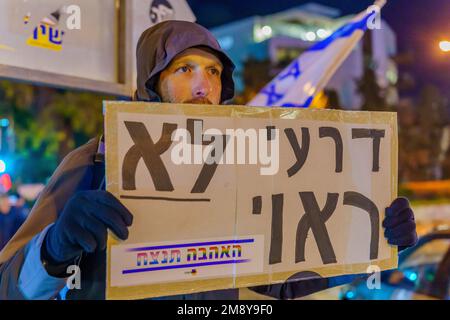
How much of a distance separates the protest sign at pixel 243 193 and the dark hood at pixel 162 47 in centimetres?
41

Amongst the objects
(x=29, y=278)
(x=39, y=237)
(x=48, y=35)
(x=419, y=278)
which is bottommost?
(x=419, y=278)

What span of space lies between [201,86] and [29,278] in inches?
36.3

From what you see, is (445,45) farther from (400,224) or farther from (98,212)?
(98,212)

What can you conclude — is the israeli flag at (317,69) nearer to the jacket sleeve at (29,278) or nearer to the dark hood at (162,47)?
the dark hood at (162,47)

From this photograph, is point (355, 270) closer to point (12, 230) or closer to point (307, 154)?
point (307, 154)

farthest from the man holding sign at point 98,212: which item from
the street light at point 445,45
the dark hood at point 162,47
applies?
the street light at point 445,45

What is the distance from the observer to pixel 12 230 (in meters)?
7.87

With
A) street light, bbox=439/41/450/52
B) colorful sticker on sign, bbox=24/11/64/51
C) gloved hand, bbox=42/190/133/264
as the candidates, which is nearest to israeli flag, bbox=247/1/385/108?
street light, bbox=439/41/450/52

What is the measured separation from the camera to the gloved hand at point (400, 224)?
194 cm

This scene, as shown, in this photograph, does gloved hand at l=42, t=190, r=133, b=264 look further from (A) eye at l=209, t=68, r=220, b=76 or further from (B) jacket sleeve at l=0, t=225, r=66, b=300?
(A) eye at l=209, t=68, r=220, b=76

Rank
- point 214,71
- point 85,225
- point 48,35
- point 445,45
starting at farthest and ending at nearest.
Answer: point 445,45 < point 48,35 < point 214,71 < point 85,225

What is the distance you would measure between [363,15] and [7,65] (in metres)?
2.86

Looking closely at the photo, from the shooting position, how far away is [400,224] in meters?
1.95

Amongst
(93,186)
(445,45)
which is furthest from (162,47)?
(445,45)
